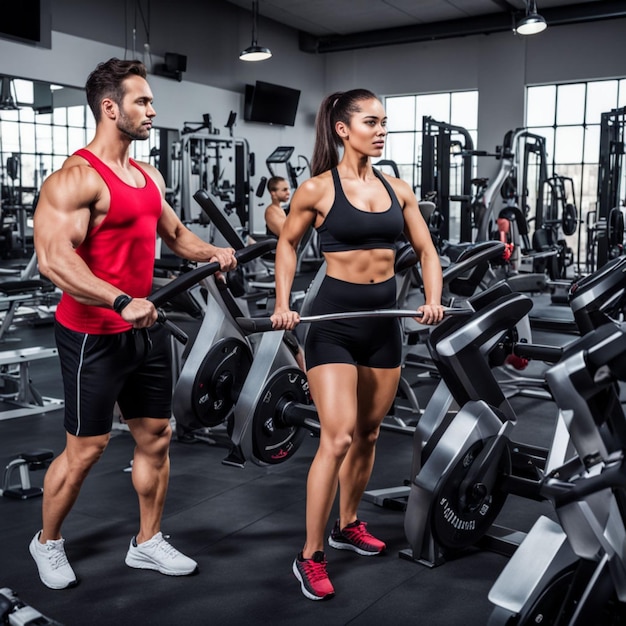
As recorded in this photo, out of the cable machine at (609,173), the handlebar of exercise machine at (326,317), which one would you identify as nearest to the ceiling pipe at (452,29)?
the cable machine at (609,173)

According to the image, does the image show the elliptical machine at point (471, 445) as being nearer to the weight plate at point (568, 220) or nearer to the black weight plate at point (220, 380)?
the black weight plate at point (220, 380)

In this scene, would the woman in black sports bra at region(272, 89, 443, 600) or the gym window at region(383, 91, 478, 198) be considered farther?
the gym window at region(383, 91, 478, 198)

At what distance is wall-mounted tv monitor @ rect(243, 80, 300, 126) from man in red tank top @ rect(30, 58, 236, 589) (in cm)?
1122

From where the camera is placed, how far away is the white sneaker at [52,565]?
7.76 feet

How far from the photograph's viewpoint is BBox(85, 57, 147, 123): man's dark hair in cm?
216

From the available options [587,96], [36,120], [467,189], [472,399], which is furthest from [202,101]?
[472,399]

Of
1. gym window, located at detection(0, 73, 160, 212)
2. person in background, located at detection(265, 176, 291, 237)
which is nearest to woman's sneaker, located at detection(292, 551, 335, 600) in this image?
person in background, located at detection(265, 176, 291, 237)

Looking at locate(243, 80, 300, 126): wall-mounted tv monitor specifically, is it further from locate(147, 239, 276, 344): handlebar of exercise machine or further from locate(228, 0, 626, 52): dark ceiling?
locate(147, 239, 276, 344): handlebar of exercise machine

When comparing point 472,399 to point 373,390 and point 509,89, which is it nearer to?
point 373,390

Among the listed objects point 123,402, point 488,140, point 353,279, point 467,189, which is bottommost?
point 123,402

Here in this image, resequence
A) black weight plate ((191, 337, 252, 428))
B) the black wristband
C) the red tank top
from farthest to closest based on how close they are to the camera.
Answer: black weight plate ((191, 337, 252, 428)), the red tank top, the black wristband

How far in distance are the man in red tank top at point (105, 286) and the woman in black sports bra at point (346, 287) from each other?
312 mm

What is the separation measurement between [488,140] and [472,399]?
11.7m

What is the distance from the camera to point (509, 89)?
13172mm
